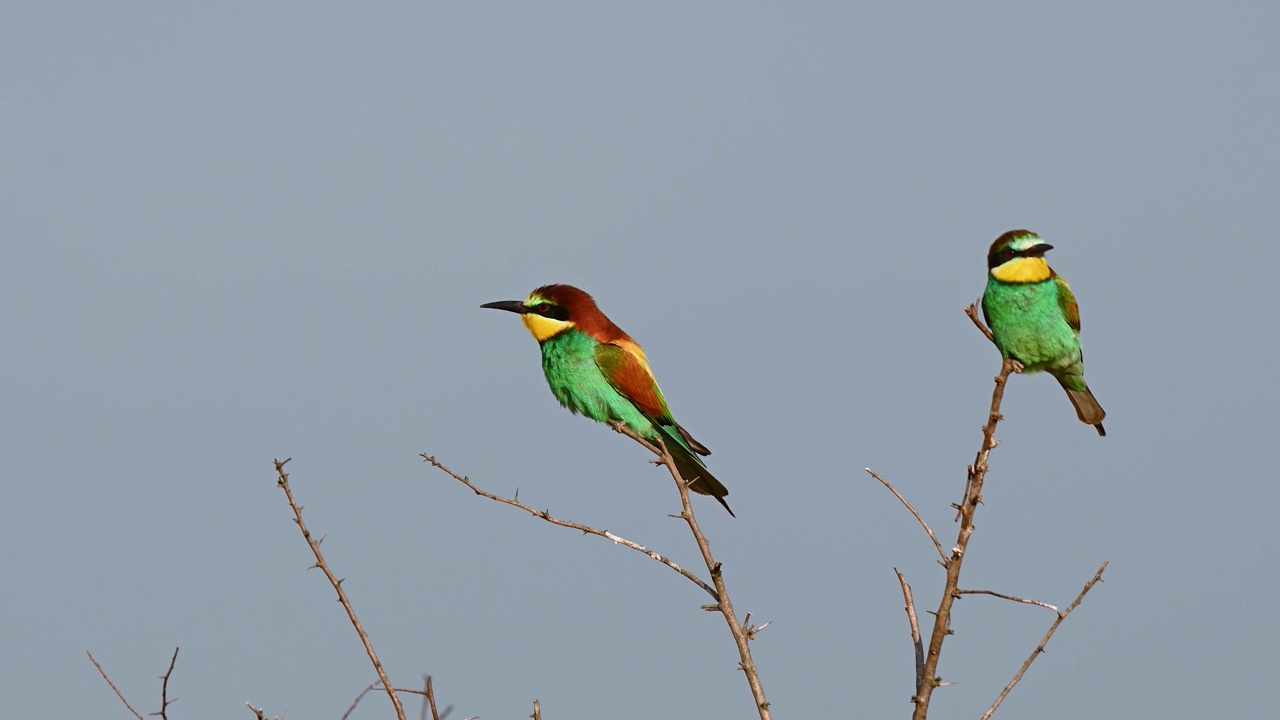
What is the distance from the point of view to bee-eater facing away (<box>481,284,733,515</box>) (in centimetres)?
555

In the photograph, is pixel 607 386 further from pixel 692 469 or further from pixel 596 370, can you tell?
pixel 692 469

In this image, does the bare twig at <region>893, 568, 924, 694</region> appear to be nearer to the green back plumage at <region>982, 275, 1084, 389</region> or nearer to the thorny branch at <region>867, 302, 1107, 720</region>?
the thorny branch at <region>867, 302, 1107, 720</region>

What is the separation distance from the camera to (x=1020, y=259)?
5.86 m

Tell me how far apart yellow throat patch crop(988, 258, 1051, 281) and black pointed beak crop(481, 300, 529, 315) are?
80.2 inches

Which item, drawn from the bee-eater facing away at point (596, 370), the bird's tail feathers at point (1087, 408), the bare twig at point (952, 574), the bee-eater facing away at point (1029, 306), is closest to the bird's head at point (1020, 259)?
the bee-eater facing away at point (1029, 306)

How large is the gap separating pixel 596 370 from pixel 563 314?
0.88 feet

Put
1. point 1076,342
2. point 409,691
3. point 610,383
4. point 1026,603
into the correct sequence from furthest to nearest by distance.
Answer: point 1076,342 < point 610,383 < point 1026,603 < point 409,691

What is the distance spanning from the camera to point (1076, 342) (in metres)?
5.98

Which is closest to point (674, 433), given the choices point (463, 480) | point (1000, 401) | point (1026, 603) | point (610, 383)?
point (610, 383)

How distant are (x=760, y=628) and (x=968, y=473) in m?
0.66

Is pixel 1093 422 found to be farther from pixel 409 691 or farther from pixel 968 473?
pixel 409 691

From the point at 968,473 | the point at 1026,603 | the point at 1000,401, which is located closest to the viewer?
Answer: the point at 1026,603

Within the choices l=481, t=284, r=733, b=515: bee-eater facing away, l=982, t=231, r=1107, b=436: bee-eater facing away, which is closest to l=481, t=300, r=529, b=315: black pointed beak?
l=481, t=284, r=733, b=515: bee-eater facing away

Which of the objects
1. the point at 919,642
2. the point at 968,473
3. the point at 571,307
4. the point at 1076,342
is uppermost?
the point at 571,307
